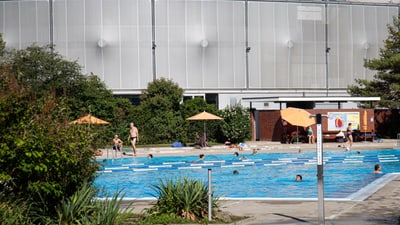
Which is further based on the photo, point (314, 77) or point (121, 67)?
point (314, 77)

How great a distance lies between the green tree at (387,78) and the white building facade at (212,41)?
7385 mm

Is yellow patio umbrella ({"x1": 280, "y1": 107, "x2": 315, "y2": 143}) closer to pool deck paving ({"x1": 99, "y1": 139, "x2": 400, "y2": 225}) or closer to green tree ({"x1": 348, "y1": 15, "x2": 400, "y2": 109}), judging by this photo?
green tree ({"x1": 348, "y1": 15, "x2": 400, "y2": 109})

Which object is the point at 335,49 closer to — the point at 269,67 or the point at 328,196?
the point at 269,67

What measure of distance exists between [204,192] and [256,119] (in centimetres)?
3309

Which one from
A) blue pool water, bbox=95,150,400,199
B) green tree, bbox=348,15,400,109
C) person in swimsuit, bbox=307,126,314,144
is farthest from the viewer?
green tree, bbox=348,15,400,109

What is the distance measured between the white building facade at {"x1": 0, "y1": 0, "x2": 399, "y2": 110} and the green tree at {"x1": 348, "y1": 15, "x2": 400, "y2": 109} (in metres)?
7.38

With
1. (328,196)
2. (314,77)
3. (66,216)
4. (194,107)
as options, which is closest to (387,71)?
(314,77)

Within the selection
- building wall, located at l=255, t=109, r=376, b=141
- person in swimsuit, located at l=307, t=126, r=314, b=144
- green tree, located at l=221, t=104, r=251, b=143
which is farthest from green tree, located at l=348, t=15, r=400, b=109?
green tree, located at l=221, t=104, r=251, b=143

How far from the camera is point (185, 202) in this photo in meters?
12.6

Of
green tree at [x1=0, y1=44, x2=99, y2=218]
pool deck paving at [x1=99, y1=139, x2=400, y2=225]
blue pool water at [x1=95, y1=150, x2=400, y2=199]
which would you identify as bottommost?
blue pool water at [x1=95, y1=150, x2=400, y2=199]

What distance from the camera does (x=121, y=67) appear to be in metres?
53.7

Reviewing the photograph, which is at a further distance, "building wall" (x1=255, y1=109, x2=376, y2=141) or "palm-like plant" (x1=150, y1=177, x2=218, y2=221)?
"building wall" (x1=255, y1=109, x2=376, y2=141)

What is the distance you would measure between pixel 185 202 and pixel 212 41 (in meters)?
42.8

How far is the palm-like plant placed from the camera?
495 inches
